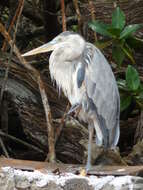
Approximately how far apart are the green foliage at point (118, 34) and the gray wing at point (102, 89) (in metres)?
0.71

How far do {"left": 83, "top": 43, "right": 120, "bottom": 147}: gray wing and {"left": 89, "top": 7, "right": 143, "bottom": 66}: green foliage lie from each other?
2.33ft

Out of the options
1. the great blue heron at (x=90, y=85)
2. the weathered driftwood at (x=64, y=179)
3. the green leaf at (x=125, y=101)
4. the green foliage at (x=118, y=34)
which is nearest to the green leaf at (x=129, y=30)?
the green foliage at (x=118, y=34)

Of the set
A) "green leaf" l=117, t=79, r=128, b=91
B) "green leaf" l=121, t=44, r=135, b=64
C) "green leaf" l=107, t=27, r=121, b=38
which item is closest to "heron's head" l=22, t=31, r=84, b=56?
"green leaf" l=107, t=27, r=121, b=38

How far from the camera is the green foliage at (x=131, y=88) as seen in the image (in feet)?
13.6

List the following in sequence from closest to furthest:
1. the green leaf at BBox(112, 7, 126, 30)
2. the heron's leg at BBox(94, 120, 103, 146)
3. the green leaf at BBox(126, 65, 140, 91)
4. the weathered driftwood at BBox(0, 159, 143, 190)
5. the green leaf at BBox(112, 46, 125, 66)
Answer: the weathered driftwood at BBox(0, 159, 143, 190), the heron's leg at BBox(94, 120, 103, 146), the green leaf at BBox(126, 65, 140, 91), the green leaf at BBox(112, 7, 126, 30), the green leaf at BBox(112, 46, 125, 66)

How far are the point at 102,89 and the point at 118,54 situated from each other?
0.96m

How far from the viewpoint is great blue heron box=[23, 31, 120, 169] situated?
348cm

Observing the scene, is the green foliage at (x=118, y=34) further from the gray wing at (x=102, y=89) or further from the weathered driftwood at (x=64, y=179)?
the weathered driftwood at (x=64, y=179)

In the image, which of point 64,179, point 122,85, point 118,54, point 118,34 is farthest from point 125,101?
point 64,179

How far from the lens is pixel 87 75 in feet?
11.4

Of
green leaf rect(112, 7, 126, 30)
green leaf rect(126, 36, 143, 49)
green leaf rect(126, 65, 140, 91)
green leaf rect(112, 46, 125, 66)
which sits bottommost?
green leaf rect(126, 65, 140, 91)

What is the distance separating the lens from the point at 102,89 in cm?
352

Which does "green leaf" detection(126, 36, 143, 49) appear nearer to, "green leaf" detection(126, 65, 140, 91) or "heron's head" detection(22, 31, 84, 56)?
"green leaf" detection(126, 65, 140, 91)

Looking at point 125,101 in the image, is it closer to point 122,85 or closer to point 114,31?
point 122,85
